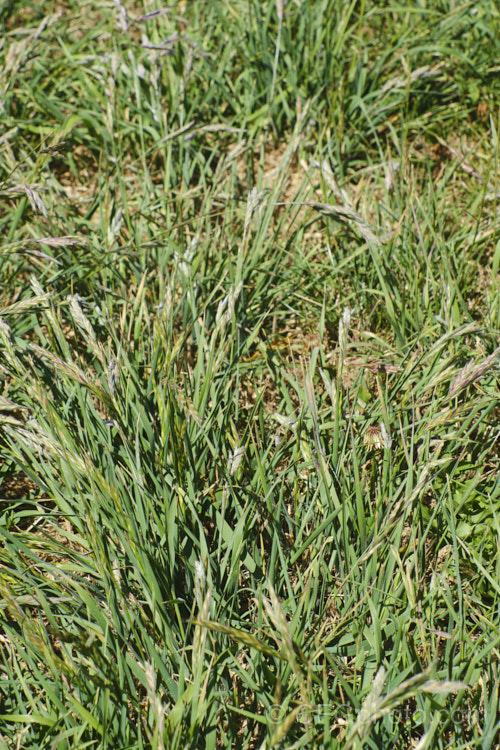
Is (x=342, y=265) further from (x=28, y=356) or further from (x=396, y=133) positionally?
(x=28, y=356)

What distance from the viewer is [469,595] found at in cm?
146

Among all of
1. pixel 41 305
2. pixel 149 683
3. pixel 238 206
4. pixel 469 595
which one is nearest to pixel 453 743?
pixel 469 595

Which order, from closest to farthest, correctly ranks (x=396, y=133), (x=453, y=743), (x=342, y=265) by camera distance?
(x=453, y=743) → (x=342, y=265) → (x=396, y=133)

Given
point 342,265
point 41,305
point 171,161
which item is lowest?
point 342,265

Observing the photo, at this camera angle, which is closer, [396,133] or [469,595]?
[469,595]

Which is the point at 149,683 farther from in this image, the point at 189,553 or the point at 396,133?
the point at 396,133

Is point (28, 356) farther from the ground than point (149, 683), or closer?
farther from the ground

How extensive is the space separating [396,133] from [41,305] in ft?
5.77

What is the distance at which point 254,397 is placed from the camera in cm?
198

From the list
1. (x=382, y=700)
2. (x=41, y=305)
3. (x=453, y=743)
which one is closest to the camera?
(x=382, y=700)

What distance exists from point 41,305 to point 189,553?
0.83 meters

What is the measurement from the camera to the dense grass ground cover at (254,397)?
1287 millimetres

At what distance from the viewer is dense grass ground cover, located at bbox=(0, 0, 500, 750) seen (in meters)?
1.29

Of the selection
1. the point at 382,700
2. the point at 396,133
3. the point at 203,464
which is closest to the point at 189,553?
the point at 203,464
